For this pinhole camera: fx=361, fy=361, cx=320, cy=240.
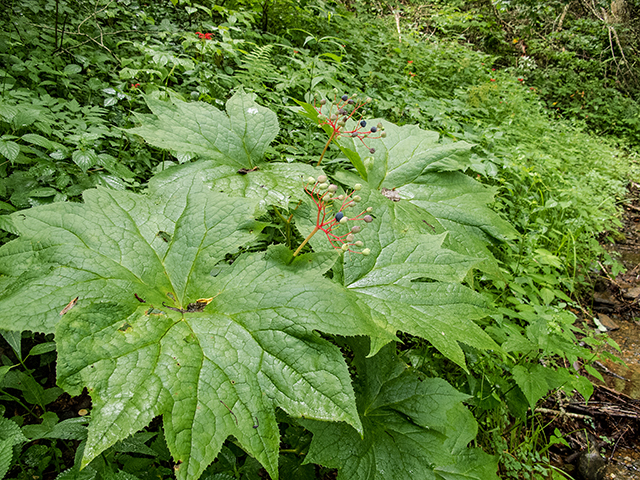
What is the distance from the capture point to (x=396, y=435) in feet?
4.94

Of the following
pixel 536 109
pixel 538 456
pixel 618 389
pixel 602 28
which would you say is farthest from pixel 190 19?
pixel 602 28

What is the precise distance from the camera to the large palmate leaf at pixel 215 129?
5.45 ft

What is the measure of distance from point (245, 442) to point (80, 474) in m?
0.83

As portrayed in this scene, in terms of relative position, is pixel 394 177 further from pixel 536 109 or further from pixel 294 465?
pixel 536 109

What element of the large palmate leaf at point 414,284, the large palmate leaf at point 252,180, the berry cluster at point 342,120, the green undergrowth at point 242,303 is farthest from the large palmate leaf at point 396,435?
the berry cluster at point 342,120

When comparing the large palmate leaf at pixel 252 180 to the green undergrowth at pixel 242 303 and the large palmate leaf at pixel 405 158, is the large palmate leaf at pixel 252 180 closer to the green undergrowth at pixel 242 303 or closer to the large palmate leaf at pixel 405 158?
the green undergrowth at pixel 242 303

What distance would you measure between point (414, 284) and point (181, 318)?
34.4 inches

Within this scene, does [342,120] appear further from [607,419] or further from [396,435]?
[607,419]

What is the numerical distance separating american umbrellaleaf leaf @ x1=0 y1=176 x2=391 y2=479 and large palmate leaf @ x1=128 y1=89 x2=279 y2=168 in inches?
16.0

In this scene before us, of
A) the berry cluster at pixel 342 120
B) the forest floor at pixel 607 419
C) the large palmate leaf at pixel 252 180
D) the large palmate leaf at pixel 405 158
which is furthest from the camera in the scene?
the forest floor at pixel 607 419

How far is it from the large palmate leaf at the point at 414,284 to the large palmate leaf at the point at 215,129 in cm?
45

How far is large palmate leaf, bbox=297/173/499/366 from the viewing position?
1289 mm

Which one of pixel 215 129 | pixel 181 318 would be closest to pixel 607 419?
pixel 181 318

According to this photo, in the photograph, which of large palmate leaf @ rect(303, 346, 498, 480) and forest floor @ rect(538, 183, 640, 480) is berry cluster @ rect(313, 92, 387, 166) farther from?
forest floor @ rect(538, 183, 640, 480)
